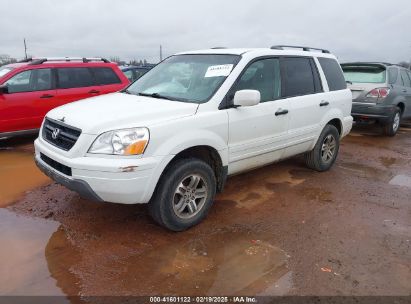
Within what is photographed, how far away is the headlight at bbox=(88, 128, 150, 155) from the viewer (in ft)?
10.5

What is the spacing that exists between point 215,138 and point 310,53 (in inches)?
99.2

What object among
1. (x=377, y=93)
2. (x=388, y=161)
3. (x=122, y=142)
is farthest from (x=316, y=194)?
(x=377, y=93)

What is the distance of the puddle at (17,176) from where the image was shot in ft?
15.5

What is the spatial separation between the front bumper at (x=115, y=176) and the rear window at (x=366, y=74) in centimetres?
702

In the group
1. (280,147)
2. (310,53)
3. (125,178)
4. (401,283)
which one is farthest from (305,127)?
(125,178)

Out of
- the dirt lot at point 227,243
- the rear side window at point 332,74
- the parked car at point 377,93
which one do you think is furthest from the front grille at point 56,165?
the parked car at point 377,93

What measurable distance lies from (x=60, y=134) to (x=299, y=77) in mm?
3158

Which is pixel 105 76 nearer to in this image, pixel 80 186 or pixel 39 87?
pixel 39 87

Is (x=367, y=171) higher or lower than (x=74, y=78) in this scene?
lower

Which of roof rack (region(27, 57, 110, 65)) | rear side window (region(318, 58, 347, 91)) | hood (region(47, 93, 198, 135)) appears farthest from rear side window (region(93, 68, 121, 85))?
rear side window (region(318, 58, 347, 91))

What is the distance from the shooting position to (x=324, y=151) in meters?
5.75

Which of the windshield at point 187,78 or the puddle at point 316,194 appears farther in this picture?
the puddle at point 316,194

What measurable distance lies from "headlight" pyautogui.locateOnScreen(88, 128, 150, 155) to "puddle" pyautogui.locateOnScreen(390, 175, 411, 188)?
13.4 feet

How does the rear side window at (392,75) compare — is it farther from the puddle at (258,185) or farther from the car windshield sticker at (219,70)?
the car windshield sticker at (219,70)
